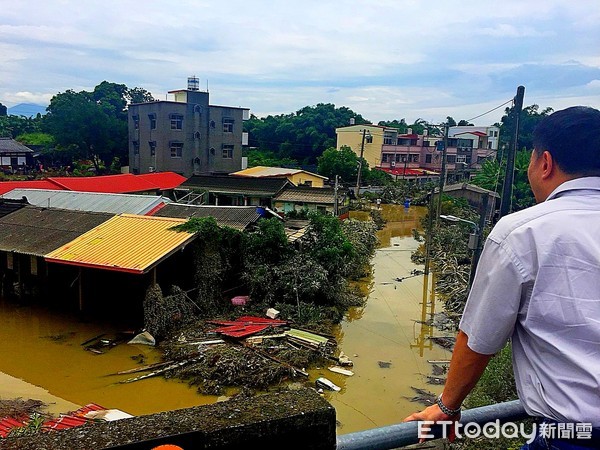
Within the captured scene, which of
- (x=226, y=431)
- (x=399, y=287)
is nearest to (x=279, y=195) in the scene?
(x=399, y=287)

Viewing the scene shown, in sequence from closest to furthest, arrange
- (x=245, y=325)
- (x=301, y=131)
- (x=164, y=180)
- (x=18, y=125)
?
(x=245, y=325)
(x=164, y=180)
(x=18, y=125)
(x=301, y=131)

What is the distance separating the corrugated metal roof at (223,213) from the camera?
15.6 metres

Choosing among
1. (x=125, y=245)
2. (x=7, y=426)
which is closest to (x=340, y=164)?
(x=125, y=245)

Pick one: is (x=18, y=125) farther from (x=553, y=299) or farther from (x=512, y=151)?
(x=553, y=299)

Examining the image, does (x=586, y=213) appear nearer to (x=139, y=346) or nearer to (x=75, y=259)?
(x=139, y=346)

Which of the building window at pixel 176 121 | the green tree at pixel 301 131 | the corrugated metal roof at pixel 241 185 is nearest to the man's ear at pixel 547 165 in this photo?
the corrugated metal roof at pixel 241 185

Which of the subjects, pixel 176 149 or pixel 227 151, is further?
pixel 227 151

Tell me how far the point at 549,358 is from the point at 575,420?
0.17m

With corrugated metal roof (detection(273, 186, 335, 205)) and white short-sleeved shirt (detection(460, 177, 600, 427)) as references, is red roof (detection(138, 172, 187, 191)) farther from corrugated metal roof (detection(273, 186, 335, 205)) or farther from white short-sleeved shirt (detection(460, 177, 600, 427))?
white short-sleeved shirt (detection(460, 177, 600, 427))

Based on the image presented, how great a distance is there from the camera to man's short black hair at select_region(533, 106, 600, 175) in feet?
4.76

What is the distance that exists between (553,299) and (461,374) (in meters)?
0.39

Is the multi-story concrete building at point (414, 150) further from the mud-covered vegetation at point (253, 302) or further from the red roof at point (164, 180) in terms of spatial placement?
the mud-covered vegetation at point (253, 302)

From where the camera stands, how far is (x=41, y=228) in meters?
15.0

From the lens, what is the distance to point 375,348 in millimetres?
12359
